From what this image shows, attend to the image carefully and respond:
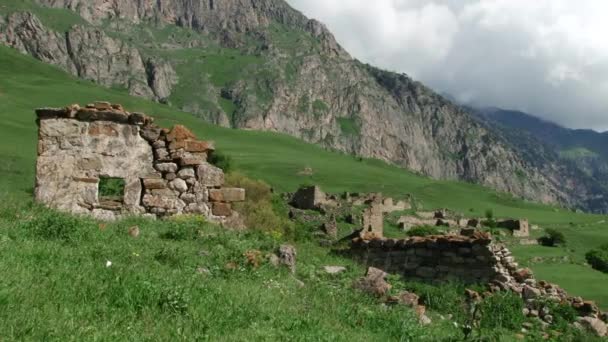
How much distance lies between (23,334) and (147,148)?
9609 mm

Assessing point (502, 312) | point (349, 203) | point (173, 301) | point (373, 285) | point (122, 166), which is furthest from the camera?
point (349, 203)

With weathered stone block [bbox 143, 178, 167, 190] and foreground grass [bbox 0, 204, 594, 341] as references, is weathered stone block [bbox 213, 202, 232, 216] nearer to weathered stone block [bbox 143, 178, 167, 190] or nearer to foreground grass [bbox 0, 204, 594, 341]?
weathered stone block [bbox 143, 178, 167, 190]

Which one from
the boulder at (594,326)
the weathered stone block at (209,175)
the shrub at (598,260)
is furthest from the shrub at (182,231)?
the shrub at (598,260)

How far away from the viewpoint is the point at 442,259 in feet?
45.2

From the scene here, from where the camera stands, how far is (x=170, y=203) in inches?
524

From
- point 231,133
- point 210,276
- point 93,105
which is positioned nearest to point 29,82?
point 231,133

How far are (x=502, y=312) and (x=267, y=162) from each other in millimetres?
79790

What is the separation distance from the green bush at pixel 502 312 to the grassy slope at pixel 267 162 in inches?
1150

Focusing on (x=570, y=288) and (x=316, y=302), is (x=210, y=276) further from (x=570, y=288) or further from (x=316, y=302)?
(x=570, y=288)

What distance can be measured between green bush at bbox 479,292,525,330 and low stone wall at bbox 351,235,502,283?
6.25ft

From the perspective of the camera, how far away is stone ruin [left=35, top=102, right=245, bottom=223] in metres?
13.1

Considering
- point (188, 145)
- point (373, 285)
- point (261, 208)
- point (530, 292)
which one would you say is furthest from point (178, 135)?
point (261, 208)

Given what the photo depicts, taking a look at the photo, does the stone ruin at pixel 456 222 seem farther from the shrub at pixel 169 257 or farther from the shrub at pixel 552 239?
the shrub at pixel 169 257

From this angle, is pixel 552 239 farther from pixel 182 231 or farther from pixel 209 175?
pixel 182 231
